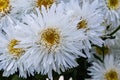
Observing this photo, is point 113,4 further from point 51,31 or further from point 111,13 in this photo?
point 51,31

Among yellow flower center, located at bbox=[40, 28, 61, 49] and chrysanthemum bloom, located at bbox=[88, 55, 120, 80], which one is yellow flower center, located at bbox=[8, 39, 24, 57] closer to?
yellow flower center, located at bbox=[40, 28, 61, 49]

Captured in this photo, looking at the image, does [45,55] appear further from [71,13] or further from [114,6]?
[114,6]

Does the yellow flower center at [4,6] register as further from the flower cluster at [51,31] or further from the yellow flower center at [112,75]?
the yellow flower center at [112,75]

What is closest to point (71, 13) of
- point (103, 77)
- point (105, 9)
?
point (105, 9)

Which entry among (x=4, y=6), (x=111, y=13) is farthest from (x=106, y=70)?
(x=4, y=6)

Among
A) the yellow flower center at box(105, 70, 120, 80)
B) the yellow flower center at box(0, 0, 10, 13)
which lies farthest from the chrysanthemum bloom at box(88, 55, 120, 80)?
the yellow flower center at box(0, 0, 10, 13)

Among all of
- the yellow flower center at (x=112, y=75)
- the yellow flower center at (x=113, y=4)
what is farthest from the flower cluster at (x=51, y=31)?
the yellow flower center at (x=112, y=75)

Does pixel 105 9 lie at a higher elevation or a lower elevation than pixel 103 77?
higher
